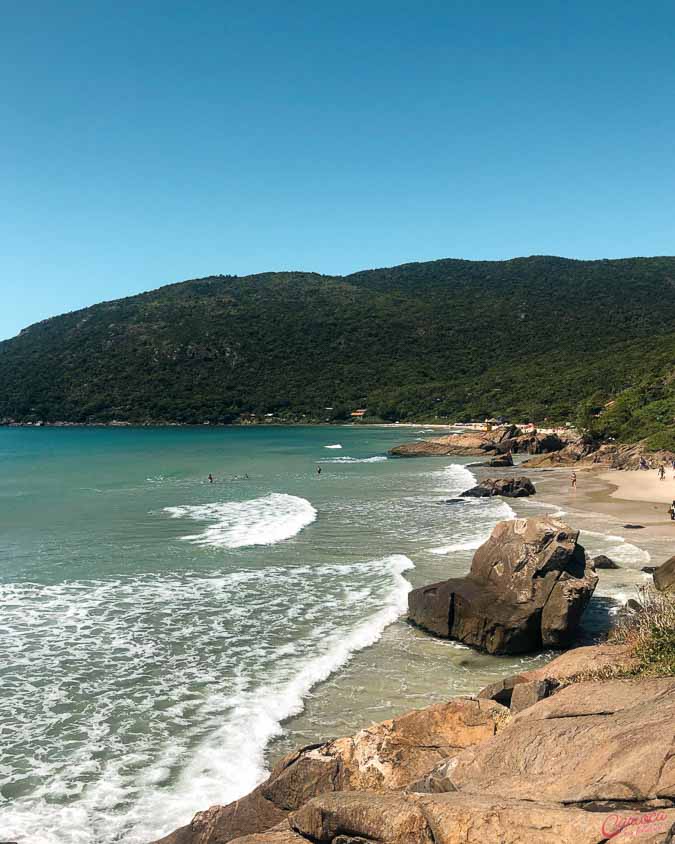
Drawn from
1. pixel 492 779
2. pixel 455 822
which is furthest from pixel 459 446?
pixel 455 822

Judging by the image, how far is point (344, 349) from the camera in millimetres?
173625

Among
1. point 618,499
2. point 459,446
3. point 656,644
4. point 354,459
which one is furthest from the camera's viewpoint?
point 459,446

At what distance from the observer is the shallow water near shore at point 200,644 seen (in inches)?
356

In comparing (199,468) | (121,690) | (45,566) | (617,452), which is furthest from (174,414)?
(121,690)

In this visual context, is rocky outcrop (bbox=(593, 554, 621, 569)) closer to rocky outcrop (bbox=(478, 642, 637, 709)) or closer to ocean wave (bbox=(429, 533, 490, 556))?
ocean wave (bbox=(429, 533, 490, 556))

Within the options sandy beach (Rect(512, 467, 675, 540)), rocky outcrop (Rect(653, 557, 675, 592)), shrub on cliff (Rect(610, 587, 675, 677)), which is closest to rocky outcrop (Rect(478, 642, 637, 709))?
shrub on cliff (Rect(610, 587, 675, 677))

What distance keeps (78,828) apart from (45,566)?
49.1ft

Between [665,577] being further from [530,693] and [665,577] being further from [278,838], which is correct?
[278,838]

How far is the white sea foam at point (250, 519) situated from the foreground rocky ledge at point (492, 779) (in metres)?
17.5

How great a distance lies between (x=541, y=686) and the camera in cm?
784

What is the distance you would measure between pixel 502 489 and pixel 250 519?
1433cm

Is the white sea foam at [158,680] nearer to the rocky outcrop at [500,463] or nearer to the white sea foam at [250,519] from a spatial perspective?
the white sea foam at [250,519]

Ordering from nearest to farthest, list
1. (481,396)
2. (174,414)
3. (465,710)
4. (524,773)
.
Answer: (524,773), (465,710), (481,396), (174,414)

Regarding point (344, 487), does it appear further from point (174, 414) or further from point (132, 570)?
point (174, 414)
